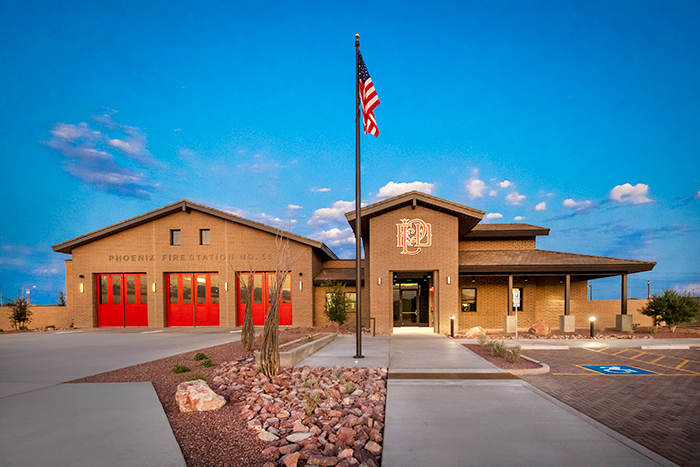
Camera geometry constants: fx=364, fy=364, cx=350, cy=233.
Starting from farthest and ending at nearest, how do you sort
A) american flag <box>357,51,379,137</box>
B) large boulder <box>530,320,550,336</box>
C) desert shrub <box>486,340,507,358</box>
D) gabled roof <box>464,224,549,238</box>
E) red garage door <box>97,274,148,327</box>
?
red garage door <box>97,274,148,327</box>, gabled roof <box>464,224,549,238</box>, large boulder <box>530,320,550,336</box>, american flag <box>357,51,379,137</box>, desert shrub <box>486,340,507,358</box>

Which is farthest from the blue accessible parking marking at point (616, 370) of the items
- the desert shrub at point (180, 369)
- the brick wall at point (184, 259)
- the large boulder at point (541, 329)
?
the brick wall at point (184, 259)

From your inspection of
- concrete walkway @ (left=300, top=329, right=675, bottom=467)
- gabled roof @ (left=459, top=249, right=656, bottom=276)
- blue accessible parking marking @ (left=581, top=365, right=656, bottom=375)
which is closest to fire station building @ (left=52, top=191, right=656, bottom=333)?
gabled roof @ (left=459, top=249, right=656, bottom=276)

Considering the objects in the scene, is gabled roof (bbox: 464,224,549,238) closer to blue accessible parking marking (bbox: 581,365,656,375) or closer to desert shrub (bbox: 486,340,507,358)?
desert shrub (bbox: 486,340,507,358)

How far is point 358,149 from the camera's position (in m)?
11.2

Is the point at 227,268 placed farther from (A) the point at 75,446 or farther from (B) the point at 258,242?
(A) the point at 75,446

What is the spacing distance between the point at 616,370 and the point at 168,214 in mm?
23125

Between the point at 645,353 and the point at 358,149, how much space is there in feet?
38.4

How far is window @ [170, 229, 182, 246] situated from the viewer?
22.6 metres

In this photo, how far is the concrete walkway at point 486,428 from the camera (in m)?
4.28

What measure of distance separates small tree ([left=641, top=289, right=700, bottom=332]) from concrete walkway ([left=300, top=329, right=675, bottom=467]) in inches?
584

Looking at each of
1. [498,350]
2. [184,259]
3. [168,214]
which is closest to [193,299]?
[184,259]

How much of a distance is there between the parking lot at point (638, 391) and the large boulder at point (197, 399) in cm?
609

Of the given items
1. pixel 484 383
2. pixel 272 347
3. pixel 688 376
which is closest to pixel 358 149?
pixel 272 347

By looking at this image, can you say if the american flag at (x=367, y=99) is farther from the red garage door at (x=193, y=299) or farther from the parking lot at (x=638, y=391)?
the red garage door at (x=193, y=299)
